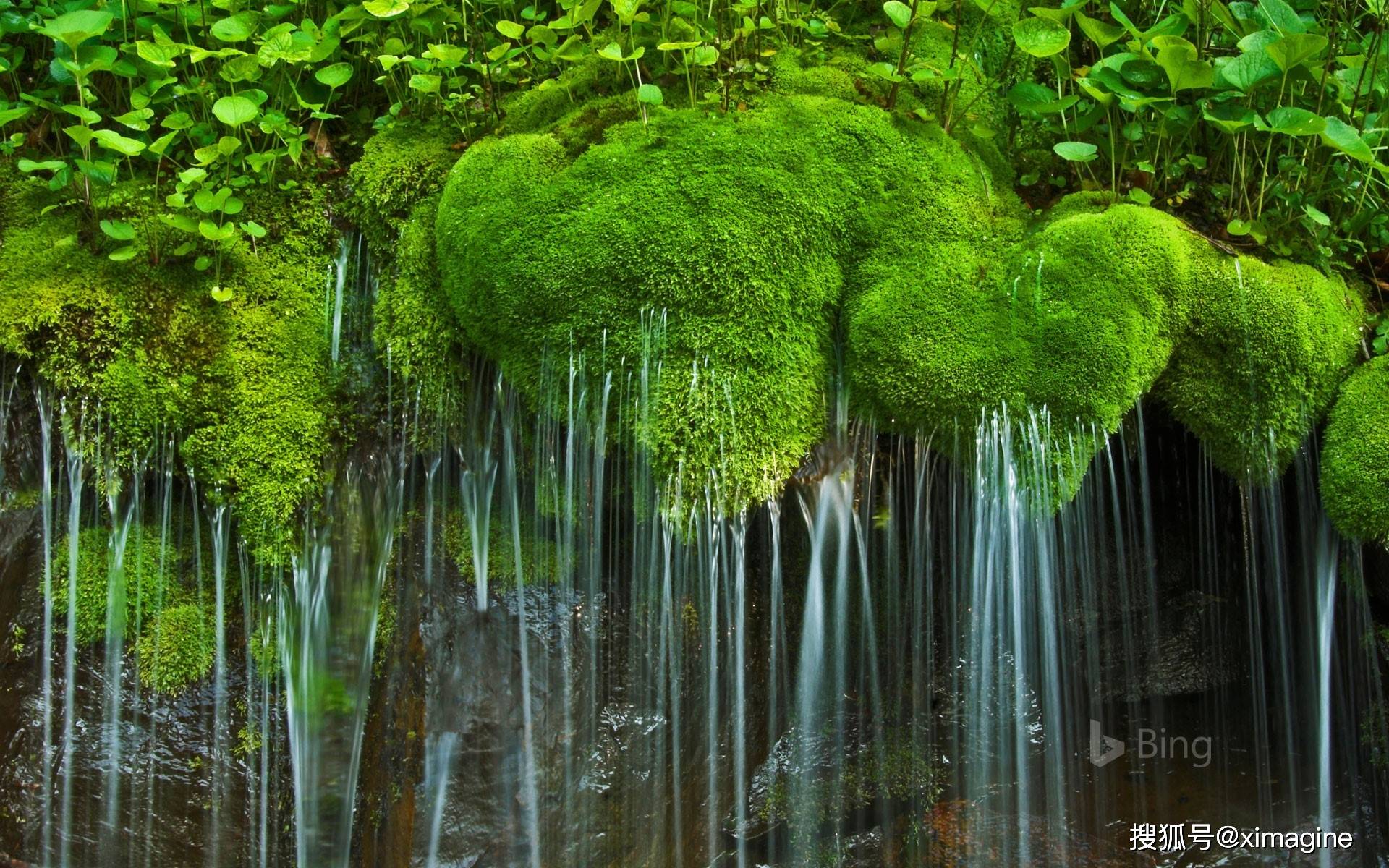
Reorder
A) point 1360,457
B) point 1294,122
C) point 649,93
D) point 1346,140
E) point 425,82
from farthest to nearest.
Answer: point 425,82
point 649,93
point 1360,457
point 1294,122
point 1346,140

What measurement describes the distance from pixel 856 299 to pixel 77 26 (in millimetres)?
2648

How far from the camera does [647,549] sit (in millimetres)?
3693

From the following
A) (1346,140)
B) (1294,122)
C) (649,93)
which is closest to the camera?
(1346,140)

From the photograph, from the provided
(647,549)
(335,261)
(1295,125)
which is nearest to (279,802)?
(647,549)

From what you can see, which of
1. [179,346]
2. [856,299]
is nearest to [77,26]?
[179,346]

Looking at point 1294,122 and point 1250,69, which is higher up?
point 1250,69

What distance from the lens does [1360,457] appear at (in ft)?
11.0

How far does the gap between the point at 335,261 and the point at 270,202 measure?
0.34 metres

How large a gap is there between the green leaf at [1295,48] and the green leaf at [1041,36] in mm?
601

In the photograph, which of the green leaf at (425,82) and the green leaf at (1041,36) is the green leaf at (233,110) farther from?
the green leaf at (1041,36)

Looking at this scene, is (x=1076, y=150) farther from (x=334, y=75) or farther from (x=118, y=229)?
(x=118, y=229)

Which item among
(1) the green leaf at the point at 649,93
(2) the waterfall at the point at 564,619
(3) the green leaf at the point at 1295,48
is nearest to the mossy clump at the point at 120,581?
(2) the waterfall at the point at 564,619

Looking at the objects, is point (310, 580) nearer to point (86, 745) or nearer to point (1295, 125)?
point (86, 745)

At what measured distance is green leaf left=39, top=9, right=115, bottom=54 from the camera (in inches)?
133
